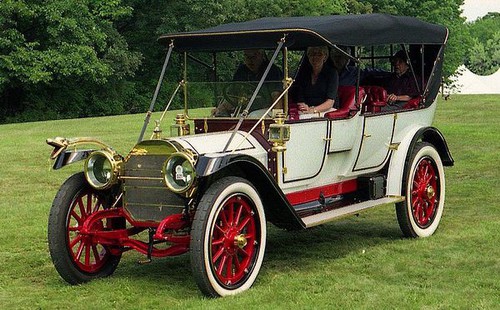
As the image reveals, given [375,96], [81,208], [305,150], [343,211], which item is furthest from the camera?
[375,96]

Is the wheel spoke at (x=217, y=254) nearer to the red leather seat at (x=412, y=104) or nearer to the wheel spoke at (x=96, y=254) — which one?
the wheel spoke at (x=96, y=254)

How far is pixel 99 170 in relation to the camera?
280 inches

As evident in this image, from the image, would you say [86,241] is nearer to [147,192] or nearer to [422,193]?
[147,192]

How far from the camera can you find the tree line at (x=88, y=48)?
40469mm

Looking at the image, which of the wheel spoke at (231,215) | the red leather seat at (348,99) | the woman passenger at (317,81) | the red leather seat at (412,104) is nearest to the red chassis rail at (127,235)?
the wheel spoke at (231,215)

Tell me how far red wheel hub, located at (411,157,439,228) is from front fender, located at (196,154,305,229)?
1.90 metres

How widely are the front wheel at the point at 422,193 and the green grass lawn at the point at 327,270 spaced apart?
0.16m

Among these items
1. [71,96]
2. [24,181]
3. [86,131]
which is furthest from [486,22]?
[24,181]

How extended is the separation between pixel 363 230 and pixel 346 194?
95 centimetres

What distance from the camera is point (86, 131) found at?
25578 mm

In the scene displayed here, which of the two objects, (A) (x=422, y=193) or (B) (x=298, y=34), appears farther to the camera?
(A) (x=422, y=193)

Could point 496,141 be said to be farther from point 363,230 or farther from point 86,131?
point 86,131

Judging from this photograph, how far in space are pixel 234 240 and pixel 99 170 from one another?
1.28m

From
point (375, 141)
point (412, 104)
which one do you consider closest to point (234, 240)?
point (375, 141)
